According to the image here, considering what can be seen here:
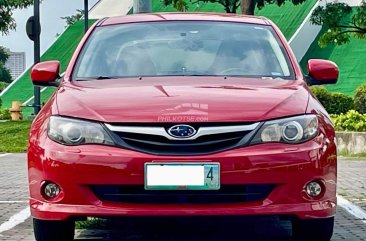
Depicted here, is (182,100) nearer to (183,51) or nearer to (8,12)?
(183,51)

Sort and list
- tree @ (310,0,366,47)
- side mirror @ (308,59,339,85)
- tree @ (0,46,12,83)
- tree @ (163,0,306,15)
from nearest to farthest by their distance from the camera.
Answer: side mirror @ (308,59,339,85), tree @ (163,0,306,15), tree @ (310,0,366,47), tree @ (0,46,12,83)

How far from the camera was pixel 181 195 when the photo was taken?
5191mm

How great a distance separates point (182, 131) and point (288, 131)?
621mm

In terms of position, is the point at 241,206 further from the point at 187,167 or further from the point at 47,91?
the point at 47,91

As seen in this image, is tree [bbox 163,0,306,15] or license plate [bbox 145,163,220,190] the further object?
tree [bbox 163,0,306,15]

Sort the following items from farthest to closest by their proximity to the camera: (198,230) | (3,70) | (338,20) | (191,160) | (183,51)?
(3,70), (338,20), (198,230), (183,51), (191,160)

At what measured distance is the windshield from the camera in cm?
630

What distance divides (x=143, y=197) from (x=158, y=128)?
1.34 ft

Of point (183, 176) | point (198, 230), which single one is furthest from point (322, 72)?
point (183, 176)

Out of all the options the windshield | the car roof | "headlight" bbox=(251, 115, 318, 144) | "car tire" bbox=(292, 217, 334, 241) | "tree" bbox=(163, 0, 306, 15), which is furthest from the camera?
"tree" bbox=(163, 0, 306, 15)

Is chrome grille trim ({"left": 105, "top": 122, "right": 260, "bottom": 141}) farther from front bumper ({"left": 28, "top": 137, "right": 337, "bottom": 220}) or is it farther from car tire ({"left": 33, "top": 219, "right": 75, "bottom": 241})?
car tire ({"left": 33, "top": 219, "right": 75, "bottom": 241})

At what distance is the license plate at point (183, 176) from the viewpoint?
5.07 m

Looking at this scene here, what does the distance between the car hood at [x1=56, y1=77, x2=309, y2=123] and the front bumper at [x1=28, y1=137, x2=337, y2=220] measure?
214 millimetres

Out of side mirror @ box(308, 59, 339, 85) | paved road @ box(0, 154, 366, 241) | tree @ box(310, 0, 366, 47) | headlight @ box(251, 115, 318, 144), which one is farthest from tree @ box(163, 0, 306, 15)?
headlight @ box(251, 115, 318, 144)
